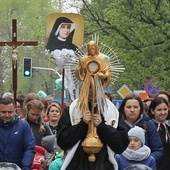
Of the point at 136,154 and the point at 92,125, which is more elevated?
the point at 92,125

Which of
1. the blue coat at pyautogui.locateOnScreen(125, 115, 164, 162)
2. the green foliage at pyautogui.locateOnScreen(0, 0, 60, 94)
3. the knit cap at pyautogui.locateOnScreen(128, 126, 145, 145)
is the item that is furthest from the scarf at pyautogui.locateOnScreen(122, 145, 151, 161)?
the green foliage at pyautogui.locateOnScreen(0, 0, 60, 94)

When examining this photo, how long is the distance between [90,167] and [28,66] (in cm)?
1741

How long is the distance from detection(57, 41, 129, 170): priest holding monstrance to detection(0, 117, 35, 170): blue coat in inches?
79.9

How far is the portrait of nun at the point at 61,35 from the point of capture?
19266mm

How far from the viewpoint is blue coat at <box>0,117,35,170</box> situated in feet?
31.1

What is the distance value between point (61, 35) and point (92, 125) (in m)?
12.2

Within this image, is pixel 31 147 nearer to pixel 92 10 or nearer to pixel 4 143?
pixel 4 143

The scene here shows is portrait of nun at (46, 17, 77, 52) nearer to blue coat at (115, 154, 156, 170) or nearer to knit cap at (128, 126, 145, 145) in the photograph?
knit cap at (128, 126, 145, 145)

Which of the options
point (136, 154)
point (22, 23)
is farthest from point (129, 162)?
point (22, 23)

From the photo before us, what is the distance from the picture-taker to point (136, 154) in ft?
28.8

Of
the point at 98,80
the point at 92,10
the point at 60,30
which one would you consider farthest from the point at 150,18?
the point at 98,80

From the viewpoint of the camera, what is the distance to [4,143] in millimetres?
9508

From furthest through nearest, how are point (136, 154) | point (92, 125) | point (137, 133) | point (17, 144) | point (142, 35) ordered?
point (142, 35) → point (17, 144) → point (137, 133) → point (136, 154) → point (92, 125)

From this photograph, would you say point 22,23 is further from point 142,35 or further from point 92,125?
point 92,125
